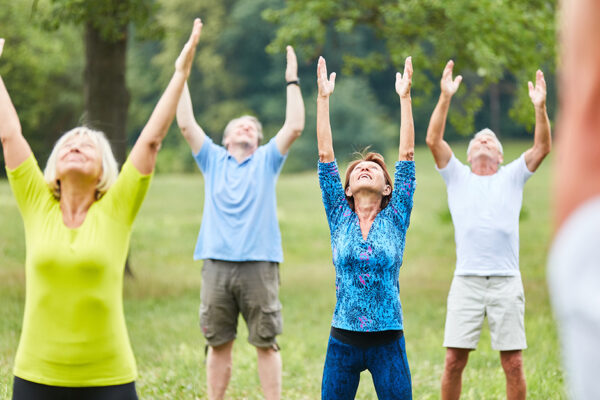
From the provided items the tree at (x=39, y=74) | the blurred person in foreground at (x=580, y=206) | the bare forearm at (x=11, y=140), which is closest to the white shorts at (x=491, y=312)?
the bare forearm at (x=11, y=140)

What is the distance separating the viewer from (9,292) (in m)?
11.1

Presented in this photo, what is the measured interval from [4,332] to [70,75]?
33304 mm

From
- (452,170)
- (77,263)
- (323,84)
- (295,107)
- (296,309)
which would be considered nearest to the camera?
(77,263)

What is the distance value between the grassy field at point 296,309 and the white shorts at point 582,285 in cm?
513

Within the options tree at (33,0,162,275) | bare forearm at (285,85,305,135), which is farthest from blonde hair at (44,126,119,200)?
tree at (33,0,162,275)

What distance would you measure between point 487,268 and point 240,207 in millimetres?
1862

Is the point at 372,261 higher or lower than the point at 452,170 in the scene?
lower

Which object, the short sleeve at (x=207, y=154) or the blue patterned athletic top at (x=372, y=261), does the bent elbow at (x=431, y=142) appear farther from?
the short sleeve at (x=207, y=154)

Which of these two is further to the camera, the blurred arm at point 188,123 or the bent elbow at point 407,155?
the blurred arm at point 188,123

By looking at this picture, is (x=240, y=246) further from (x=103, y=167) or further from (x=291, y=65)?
(x=103, y=167)

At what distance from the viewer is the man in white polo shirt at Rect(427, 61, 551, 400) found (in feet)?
17.9

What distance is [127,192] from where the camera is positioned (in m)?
3.30

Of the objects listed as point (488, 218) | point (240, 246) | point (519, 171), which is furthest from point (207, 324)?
point (519, 171)

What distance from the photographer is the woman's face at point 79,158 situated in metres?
3.37
